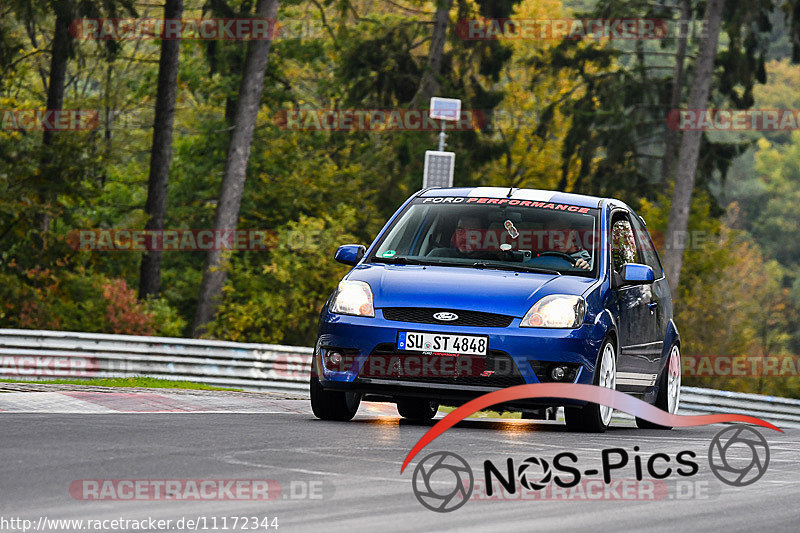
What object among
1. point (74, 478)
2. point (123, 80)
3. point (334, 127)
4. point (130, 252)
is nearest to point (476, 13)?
point (334, 127)

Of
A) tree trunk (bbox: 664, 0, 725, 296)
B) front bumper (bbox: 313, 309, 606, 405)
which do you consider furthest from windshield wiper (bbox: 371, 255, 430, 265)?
tree trunk (bbox: 664, 0, 725, 296)

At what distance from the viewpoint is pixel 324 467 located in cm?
791

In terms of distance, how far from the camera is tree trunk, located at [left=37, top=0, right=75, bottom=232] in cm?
3256

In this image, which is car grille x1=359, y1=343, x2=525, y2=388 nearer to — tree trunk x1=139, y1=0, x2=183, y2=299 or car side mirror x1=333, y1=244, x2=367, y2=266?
car side mirror x1=333, y1=244, x2=367, y2=266

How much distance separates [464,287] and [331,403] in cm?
143

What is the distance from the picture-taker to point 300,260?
110 ft

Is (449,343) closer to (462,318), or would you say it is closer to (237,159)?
(462,318)

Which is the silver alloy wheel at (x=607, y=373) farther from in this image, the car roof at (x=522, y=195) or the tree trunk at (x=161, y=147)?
the tree trunk at (x=161, y=147)

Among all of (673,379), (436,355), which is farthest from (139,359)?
(436,355)

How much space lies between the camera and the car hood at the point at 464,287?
10.4 metres

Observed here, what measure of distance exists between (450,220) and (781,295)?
71.2 metres

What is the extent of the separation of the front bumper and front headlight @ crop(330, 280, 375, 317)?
59mm

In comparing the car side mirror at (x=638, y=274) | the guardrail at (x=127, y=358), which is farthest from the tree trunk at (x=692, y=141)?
the car side mirror at (x=638, y=274)

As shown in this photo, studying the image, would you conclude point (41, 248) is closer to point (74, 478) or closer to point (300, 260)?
point (300, 260)
